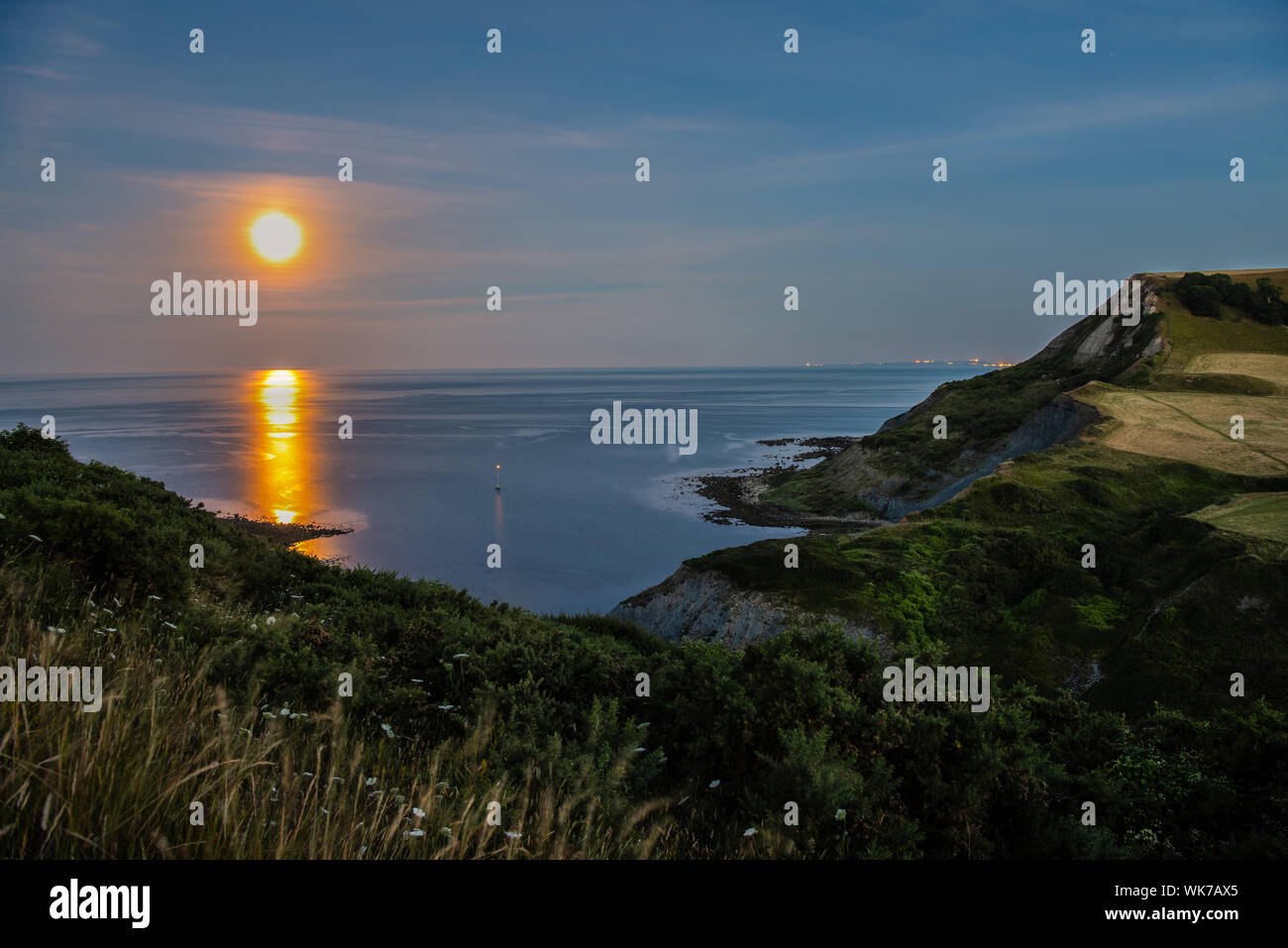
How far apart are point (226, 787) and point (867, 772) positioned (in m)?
6.20

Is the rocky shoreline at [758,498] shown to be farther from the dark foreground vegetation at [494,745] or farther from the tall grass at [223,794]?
the tall grass at [223,794]

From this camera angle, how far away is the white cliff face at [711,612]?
80.6 feet

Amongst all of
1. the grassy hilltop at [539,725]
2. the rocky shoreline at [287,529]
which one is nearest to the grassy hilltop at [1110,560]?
the grassy hilltop at [539,725]

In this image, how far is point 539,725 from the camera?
8195mm

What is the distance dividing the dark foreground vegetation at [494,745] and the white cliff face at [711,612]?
1287cm

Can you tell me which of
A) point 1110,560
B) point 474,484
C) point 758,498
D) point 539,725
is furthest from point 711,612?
Result: point 474,484

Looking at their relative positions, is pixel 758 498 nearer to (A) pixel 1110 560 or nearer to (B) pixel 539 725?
(A) pixel 1110 560

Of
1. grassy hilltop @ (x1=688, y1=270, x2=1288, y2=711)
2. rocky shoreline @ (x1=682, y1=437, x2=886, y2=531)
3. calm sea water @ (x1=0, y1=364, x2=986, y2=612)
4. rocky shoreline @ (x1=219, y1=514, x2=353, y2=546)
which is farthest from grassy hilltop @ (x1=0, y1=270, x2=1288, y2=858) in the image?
rocky shoreline @ (x1=682, y1=437, x2=886, y2=531)

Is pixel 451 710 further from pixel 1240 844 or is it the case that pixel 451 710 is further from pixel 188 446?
pixel 188 446

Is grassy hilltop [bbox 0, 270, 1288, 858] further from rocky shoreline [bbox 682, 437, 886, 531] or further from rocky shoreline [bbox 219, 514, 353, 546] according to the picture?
rocky shoreline [bbox 682, 437, 886, 531]

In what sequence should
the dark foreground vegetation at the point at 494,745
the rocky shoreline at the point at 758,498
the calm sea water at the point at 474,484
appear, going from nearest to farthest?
the dark foreground vegetation at the point at 494,745, the calm sea water at the point at 474,484, the rocky shoreline at the point at 758,498

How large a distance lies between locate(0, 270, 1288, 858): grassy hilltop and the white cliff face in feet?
13.8
